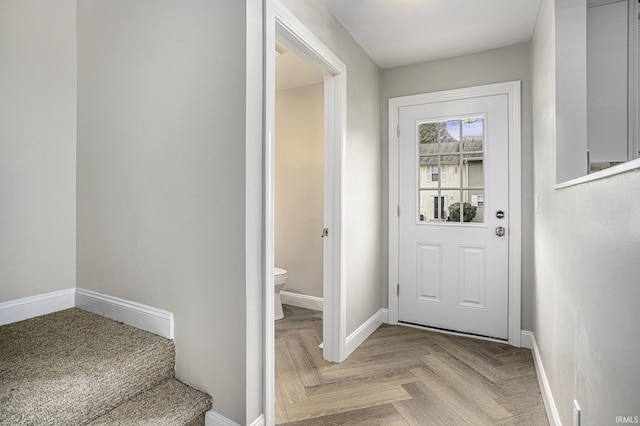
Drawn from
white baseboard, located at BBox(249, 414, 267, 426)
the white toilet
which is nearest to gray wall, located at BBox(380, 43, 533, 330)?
the white toilet

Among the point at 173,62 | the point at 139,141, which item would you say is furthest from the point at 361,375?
the point at 173,62

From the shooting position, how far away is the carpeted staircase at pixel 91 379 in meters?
1.29

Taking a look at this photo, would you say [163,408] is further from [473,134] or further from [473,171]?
[473,134]

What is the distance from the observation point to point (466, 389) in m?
2.03

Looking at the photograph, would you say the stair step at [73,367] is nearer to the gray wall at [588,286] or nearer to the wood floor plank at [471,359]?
the gray wall at [588,286]

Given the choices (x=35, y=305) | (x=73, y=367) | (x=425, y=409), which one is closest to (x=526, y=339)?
(x=425, y=409)

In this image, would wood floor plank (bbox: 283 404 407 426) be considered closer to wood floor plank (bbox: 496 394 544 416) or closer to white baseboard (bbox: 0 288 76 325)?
wood floor plank (bbox: 496 394 544 416)

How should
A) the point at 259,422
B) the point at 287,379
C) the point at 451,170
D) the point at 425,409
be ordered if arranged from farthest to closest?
the point at 451,170 → the point at 287,379 → the point at 425,409 → the point at 259,422

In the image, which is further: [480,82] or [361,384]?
[480,82]

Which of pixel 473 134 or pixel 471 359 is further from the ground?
pixel 473 134

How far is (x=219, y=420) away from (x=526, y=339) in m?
2.36

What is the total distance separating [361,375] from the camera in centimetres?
219

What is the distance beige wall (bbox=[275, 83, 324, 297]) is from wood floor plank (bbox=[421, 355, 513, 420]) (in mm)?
1466

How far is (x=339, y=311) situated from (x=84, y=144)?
203cm
